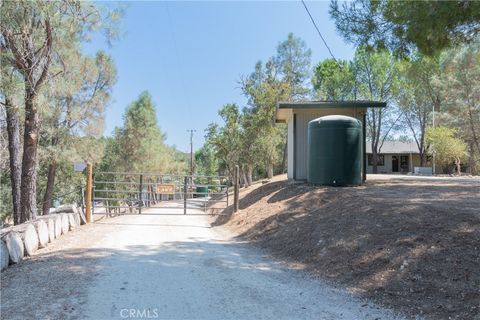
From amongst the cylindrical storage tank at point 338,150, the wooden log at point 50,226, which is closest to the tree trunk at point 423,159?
the cylindrical storage tank at point 338,150

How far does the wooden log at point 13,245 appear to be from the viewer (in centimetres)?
577

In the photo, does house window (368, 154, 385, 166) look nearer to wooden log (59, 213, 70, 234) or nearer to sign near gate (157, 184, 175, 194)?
sign near gate (157, 184, 175, 194)

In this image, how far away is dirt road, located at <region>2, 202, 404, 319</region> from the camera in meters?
3.72

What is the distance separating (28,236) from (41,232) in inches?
23.3

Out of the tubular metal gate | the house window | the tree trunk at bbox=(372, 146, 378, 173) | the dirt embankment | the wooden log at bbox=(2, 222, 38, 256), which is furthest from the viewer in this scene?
the house window

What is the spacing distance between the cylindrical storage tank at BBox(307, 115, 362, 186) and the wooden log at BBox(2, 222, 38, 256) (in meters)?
6.82

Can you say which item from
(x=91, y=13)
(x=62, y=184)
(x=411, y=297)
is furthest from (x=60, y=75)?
(x=62, y=184)

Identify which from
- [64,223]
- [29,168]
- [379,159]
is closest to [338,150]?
[64,223]

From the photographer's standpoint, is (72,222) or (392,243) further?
(72,222)

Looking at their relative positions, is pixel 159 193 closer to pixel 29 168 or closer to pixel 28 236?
pixel 29 168

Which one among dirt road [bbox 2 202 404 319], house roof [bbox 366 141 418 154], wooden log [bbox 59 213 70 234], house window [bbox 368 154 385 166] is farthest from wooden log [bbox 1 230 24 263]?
house roof [bbox 366 141 418 154]

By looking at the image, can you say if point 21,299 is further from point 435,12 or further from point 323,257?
point 435,12

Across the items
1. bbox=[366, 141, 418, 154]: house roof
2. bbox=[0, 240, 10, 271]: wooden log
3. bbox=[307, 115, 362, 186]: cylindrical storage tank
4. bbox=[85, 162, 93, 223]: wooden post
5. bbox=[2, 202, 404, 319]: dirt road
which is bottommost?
bbox=[2, 202, 404, 319]: dirt road

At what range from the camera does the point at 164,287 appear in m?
4.45
